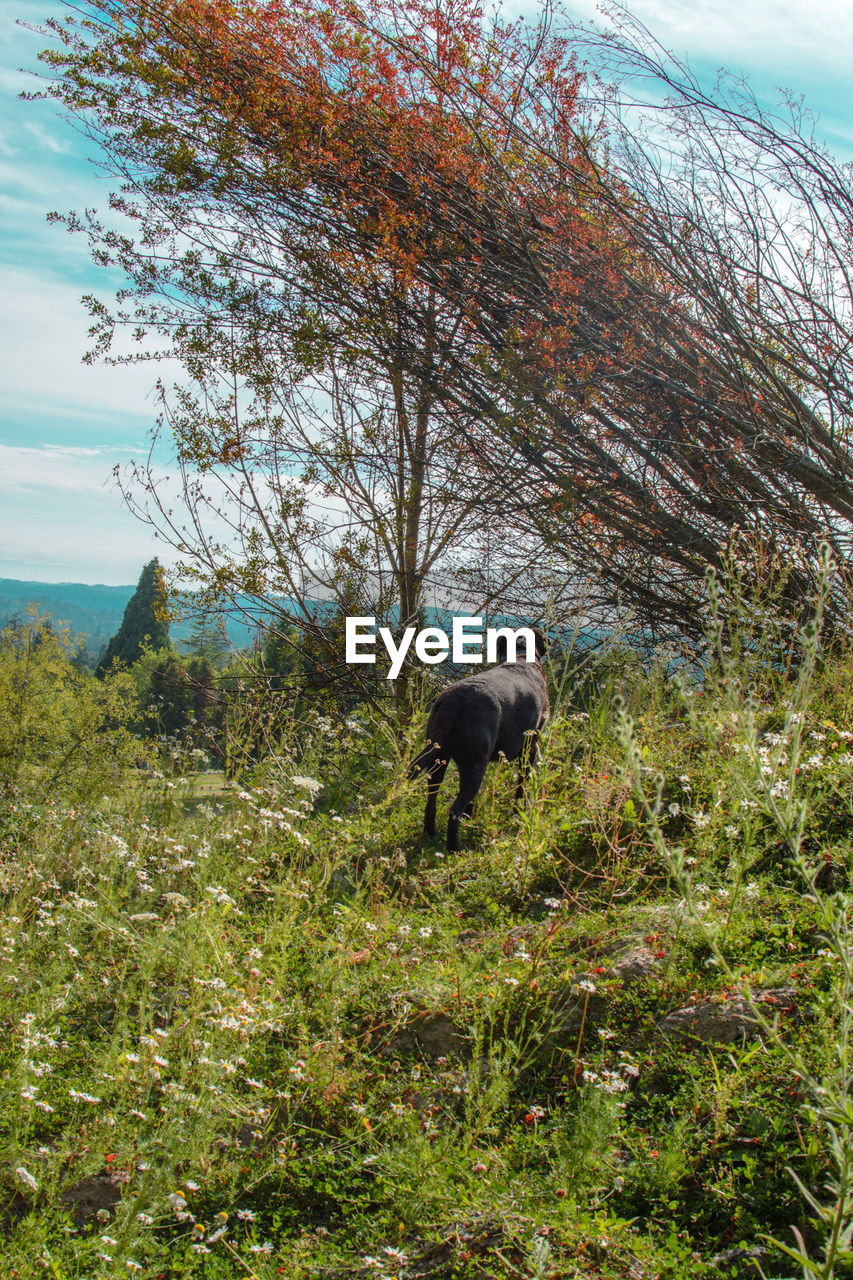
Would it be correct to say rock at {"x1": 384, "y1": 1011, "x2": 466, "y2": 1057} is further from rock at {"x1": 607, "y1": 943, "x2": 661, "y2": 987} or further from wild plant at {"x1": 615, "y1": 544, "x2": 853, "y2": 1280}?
wild plant at {"x1": 615, "y1": 544, "x2": 853, "y2": 1280}

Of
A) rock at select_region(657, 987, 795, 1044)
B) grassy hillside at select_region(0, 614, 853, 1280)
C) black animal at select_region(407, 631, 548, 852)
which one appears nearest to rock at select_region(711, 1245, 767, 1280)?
grassy hillside at select_region(0, 614, 853, 1280)

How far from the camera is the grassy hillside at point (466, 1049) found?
2131 mm

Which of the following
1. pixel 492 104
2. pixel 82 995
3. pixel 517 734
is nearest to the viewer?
pixel 82 995

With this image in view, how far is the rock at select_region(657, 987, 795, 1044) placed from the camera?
8.97 ft

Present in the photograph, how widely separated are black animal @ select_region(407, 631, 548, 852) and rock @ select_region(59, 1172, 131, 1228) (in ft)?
8.51

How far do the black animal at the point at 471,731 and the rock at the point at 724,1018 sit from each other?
212 centimetres

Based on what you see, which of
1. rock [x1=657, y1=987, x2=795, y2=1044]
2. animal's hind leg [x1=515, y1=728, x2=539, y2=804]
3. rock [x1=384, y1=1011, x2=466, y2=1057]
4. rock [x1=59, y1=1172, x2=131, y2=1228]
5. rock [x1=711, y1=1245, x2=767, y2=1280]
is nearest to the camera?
rock [x1=711, y1=1245, x2=767, y2=1280]

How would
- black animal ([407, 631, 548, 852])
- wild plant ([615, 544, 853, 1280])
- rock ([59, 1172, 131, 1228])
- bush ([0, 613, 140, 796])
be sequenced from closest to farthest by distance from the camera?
1. wild plant ([615, 544, 853, 1280])
2. rock ([59, 1172, 131, 1228])
3. black animal ([407, 631, 548, 852])
4. bush ([0, 613, 140, 796])

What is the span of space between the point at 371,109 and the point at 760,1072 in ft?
20.0

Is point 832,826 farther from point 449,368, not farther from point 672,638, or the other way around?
point 449,368

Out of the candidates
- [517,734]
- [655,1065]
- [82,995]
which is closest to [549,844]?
[517,734]

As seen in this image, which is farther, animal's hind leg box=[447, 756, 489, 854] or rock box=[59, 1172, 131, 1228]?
animal's hind leg box=[447, 756, 489, 854]

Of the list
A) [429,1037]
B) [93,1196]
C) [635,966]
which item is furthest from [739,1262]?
[93,1196]

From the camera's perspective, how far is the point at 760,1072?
8.36 feet
